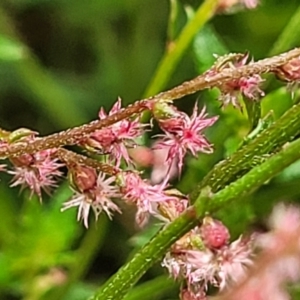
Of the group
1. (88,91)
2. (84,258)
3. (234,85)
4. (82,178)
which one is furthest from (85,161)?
(88,91)

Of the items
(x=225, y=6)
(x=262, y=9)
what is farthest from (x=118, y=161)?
(x=262, y=9)

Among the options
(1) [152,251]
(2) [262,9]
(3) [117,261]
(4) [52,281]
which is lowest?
(1) [152,251]

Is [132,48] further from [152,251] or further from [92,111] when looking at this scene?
[152,251]

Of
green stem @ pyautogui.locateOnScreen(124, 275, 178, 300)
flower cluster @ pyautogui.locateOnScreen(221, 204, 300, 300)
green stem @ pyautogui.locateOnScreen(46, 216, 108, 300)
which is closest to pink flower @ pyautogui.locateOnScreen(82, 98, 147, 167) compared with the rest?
flower cluster @ pyautogui.locateOnScreen(221, 204, 300, 300)

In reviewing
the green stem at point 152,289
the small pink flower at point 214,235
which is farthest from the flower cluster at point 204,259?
the green stem at point 152,289

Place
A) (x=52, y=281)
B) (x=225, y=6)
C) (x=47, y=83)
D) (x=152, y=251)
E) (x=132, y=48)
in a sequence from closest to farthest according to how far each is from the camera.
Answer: (x=152, y=251), (x=225, y=6), (x=52, y=281), (x=47, y=83), (x=132, y=48)

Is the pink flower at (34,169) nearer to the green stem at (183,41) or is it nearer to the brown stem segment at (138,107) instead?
the brown stem segment at (138,107)

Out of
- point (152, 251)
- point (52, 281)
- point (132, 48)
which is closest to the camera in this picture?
point (152, 251)
